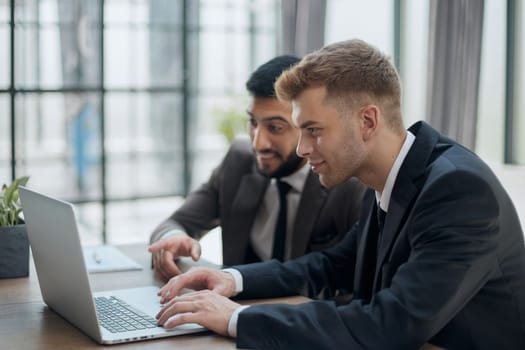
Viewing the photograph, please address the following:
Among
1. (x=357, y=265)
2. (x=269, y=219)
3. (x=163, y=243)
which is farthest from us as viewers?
(x=269, y=219)

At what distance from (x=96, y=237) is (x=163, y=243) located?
3140mm

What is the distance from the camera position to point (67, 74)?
5125 millimetres

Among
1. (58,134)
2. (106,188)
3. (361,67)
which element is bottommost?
(106,188)

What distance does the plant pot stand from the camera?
2.22 m

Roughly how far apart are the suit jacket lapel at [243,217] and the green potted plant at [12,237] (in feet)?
2.64

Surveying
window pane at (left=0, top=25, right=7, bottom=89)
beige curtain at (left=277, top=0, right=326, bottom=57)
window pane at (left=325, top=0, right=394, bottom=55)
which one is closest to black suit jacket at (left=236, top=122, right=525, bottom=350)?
beige curtain at (left=277, top=0, right=326, bottom=57)

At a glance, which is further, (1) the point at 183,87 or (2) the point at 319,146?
(1) the point at 183,87

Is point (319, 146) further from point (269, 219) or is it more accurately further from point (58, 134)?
point (58, 134)

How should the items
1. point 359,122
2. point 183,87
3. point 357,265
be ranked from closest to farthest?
Result: 1. point 359,122
2. point 357,265
3. point 183,87

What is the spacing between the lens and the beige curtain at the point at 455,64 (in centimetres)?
458

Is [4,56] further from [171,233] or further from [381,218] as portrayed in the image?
[381,218]

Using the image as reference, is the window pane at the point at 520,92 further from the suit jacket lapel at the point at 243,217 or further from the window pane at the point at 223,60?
the suit jacket lapel at the point at 243,217

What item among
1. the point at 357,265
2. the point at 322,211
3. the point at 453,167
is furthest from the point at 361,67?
the point at 322,211

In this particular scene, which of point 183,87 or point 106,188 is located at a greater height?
point 183,87
